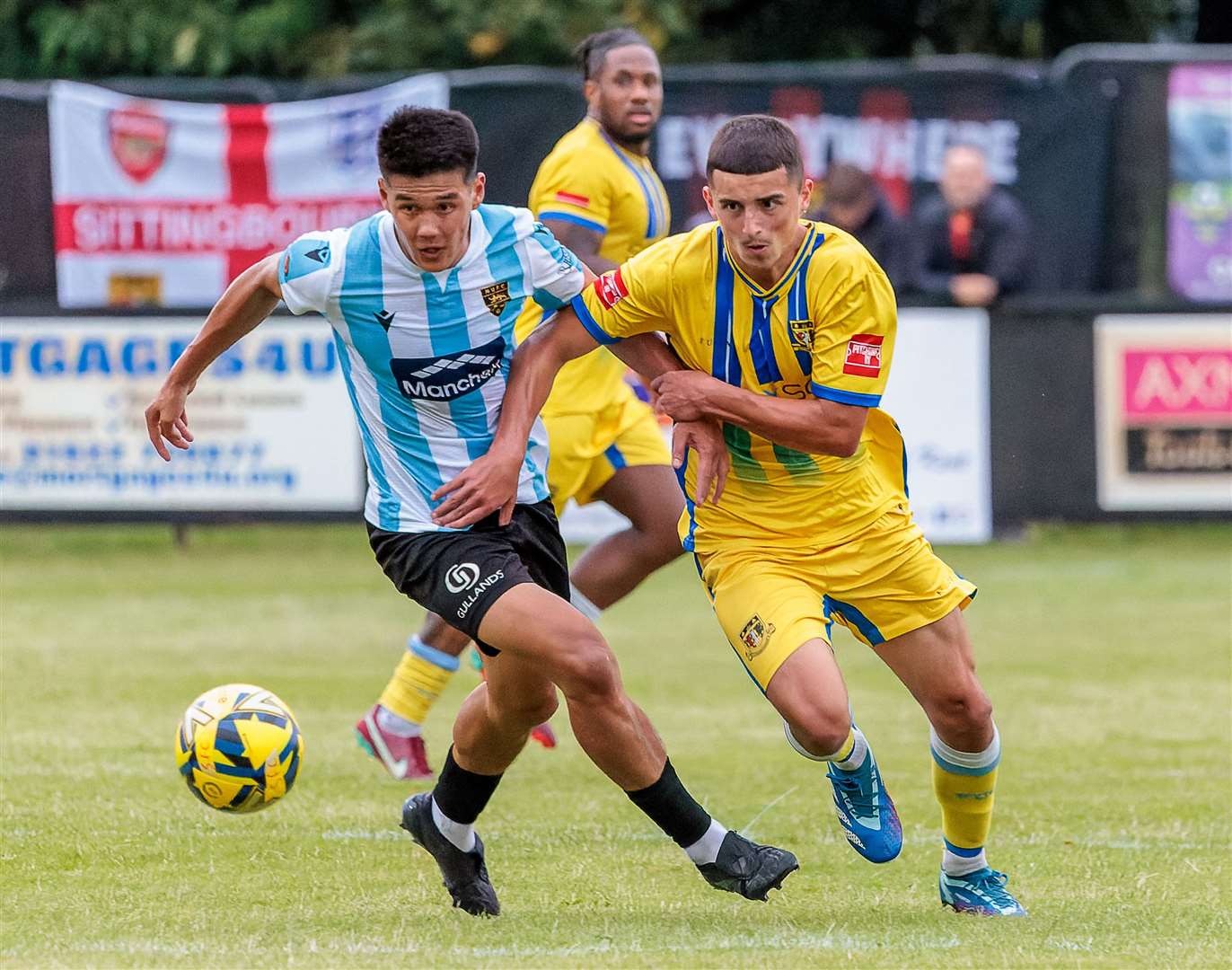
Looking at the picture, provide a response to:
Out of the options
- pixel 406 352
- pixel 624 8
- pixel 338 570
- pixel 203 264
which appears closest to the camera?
pixel 406 352

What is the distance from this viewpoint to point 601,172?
286 inches

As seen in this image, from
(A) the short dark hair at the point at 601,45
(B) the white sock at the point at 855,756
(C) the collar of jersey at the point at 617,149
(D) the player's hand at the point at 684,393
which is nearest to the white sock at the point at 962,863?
(B) the white sock at the point at 855,756

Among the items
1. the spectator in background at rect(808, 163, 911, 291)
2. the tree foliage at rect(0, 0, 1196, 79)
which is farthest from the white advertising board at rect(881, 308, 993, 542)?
the tree foliage at rect(0, 0, 1196, 79)

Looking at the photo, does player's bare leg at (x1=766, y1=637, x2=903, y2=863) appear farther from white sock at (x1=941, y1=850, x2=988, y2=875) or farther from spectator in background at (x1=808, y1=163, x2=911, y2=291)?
spectator in background at (x1=808, y1=163, x2=911, y2=291)

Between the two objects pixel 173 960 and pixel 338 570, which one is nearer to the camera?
pixel 173 960

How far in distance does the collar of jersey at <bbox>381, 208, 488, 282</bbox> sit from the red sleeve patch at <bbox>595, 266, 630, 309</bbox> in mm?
324

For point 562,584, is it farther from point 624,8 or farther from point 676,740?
point 624,8

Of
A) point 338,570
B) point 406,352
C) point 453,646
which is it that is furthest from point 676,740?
point 338,570

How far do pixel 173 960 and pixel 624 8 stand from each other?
41.7 ft

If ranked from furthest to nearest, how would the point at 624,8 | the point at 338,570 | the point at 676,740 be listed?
1. the point at 624,8
2. the point at 338,570
3. the point at 676,740

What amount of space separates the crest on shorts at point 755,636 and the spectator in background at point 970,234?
8538mm

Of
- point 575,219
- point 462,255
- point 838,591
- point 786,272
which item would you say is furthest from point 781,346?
point 575,219

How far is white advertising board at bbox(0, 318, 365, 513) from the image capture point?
12.7 m

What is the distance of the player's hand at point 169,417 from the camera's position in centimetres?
531
